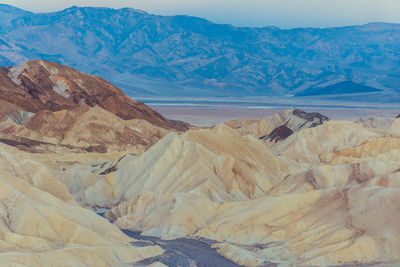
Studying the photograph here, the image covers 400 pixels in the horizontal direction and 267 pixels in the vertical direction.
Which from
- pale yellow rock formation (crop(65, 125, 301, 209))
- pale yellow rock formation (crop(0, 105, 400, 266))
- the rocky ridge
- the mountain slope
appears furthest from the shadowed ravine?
the mountain slope

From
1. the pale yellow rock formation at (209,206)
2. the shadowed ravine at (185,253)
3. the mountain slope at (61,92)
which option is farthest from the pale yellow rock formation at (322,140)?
the shadowed ravine at (185,253)

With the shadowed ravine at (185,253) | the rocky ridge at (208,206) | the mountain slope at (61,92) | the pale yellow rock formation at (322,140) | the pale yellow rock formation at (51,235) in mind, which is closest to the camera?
the pale yellow rock formation at (51,235)

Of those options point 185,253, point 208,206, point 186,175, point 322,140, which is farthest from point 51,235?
point 322,140

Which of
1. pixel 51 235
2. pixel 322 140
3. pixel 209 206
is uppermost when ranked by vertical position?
pixel 51 235

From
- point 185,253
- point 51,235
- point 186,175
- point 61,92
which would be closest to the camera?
point 51,235

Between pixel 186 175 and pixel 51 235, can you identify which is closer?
pixel 51 235

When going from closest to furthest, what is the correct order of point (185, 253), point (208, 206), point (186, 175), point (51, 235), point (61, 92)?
point (51, 235) < point (185, 253) < point (208, 206) < point (186, 175) < point (61, 92)

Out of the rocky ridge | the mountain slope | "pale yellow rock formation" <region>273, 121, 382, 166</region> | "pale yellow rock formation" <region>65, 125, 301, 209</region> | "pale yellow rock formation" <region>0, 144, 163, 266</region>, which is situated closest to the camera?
"pale yellow rock formation" <region>0, 144, 163, 266</region>

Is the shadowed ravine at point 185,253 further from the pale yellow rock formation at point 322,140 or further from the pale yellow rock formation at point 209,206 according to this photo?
the pale yellow rock formation at point 322,140

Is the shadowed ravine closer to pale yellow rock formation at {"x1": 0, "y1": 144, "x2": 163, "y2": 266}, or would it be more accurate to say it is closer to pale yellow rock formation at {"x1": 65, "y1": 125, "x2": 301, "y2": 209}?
pale yellow rock formation at {"x1": 0, "y1": 144, "x2": 163, "y2": 266}

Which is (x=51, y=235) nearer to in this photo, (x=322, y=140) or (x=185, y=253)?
(x=185, y=253)

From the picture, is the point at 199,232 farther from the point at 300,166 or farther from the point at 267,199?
the point at 300,166

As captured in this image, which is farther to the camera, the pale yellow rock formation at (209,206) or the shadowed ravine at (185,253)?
the shadowed ravine at (185,253)
